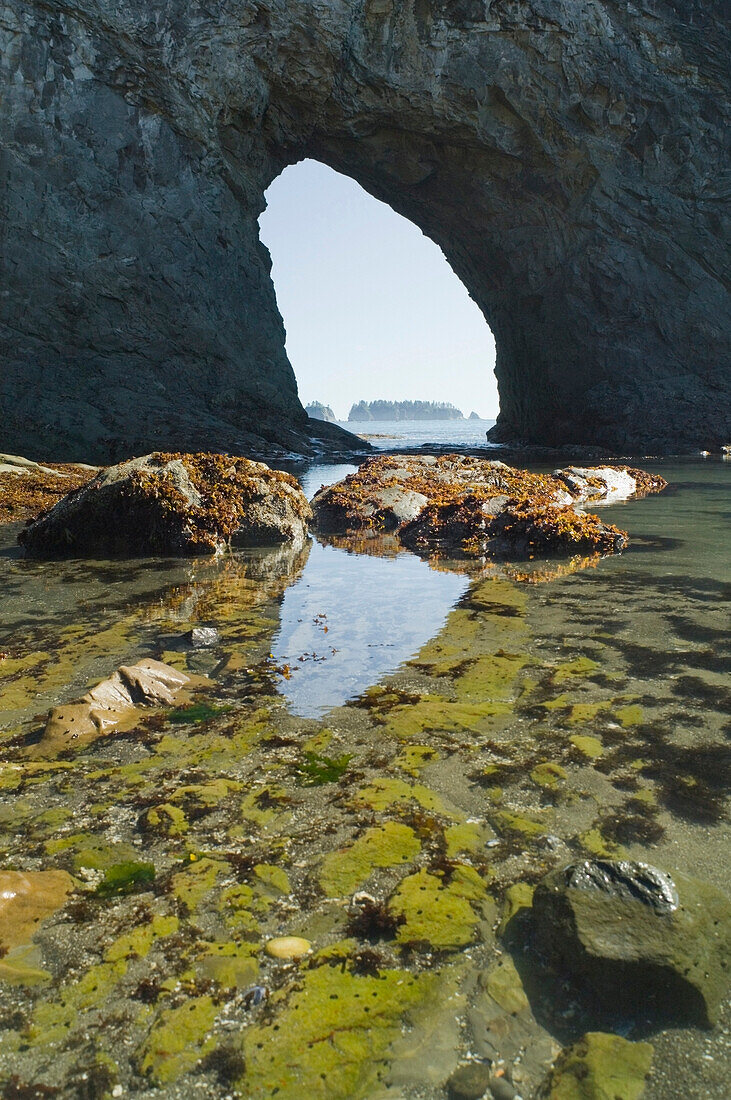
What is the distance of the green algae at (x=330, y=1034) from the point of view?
1536mm

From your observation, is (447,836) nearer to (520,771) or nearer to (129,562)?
(520,771)

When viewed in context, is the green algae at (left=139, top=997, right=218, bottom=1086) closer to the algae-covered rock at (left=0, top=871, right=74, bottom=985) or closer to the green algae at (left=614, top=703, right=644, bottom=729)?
the algae-covered rock at (left=0, top=871, right=74, bottom=985)

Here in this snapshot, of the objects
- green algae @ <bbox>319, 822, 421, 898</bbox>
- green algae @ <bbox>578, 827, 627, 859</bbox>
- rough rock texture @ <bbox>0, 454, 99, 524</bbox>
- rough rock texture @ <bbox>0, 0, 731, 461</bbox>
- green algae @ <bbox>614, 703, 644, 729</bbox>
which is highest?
rough rock texture @ <bbox>0, 0, 731, 461</bbox>

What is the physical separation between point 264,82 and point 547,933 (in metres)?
30.5

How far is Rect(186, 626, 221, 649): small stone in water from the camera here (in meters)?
4.46

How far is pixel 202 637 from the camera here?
14.8ft

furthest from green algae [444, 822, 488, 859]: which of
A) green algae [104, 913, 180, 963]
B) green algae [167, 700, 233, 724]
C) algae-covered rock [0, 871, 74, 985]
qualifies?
green algae [167, 700, 233, 724]

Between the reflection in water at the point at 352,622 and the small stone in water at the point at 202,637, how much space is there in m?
0.40

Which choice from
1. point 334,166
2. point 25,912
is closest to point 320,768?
point 25,912

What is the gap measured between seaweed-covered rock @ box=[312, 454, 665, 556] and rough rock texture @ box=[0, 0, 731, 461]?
13.5 metres

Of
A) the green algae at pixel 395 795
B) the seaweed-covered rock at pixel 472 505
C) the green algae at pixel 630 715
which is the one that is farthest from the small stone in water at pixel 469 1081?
the seaweed-covered rock at pixel 472 505

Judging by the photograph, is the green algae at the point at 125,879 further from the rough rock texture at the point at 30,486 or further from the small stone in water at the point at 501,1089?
the rough rock texture at the point at 30,486

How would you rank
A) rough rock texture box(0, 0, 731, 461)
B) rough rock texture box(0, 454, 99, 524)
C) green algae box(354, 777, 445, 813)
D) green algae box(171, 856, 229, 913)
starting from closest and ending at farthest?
green algae box(171, 856, 229, 913) < green algae box(354, 777, 445, 813) < rough rock texture box(0, 454, 99, 524) < rough rock texture box(0, 0, 731, 461)

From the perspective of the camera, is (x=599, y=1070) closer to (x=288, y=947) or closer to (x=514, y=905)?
(x=514, y=905)
